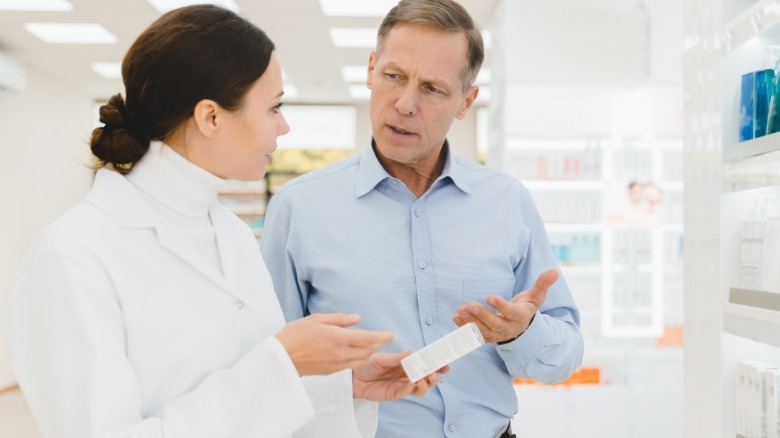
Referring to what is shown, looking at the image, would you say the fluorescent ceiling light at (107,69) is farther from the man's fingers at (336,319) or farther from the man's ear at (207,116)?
the man's fingers at (336,319)

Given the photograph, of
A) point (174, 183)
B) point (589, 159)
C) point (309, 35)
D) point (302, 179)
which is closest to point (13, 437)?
point (309, 35)

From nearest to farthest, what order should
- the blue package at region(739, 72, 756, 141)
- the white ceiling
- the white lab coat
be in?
the white lab coat < the blue package at region(739, 72, 756, 141) < the white ceiling

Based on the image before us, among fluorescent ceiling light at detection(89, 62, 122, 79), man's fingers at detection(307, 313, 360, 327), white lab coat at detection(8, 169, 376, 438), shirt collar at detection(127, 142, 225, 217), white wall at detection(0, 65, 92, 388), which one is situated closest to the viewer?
white lab coat at detection(8, 169, 376, 438)

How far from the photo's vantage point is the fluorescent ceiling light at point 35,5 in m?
6.93

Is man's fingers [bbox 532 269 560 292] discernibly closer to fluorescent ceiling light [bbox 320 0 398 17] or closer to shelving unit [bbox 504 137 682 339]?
shelving unit [bbox 504 137 682 339]

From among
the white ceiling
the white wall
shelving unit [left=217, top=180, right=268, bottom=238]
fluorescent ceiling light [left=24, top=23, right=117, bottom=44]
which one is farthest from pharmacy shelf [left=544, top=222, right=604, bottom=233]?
shelving unit [left=217, top=180, right=268, bottom=238]

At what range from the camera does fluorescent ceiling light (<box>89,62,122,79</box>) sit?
942cm

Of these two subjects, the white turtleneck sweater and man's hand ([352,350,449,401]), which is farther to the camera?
man's hand ([352,350,449,401])

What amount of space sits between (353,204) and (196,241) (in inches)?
21.5

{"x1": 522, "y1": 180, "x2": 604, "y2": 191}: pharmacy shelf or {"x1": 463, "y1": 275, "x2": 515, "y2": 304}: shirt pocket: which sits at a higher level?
{"x1": 522, "y1": 180, "x2": 604, "y2": 191}: pharmacy shelf

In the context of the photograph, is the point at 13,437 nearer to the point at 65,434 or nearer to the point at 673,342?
the point at 673,342

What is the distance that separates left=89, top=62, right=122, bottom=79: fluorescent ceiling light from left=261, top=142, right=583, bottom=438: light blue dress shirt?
8.34 m

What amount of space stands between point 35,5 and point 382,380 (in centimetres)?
676

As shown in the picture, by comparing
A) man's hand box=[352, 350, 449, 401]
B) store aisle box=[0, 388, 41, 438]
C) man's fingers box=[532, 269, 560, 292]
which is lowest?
store aisle box=[0, 388, 41, 438]
